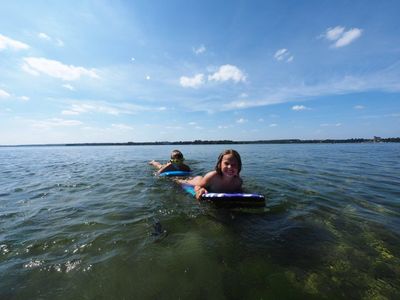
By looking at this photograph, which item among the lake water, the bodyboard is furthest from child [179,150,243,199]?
the bodyboard

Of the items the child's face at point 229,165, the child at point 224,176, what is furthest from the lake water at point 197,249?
the child's face at point 229,165

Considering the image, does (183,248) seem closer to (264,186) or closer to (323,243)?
(323,243)

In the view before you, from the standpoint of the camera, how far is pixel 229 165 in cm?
622

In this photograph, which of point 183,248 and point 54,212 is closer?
point 183,248

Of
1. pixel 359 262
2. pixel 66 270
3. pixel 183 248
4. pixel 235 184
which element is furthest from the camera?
pixel 235 184

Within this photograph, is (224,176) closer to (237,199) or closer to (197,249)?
(237,199)

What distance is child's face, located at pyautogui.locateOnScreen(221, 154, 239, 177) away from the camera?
6180 mm

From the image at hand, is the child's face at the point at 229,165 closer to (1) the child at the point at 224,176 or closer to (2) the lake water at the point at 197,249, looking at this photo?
(1) the child at the point at 224,176

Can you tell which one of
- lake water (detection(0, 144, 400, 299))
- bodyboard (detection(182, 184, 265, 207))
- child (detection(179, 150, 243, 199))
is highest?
child (detection(179, 150, 243, 199))

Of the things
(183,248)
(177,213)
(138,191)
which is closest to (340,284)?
(183,248)

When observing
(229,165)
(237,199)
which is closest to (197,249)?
(237,199)

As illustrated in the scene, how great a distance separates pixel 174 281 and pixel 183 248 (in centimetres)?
90

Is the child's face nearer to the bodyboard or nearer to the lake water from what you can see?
the bodyboard

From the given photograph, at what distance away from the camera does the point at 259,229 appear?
486cm
